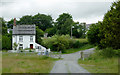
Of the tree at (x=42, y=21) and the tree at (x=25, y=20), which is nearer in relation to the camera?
the tree at (x=25, y=20)

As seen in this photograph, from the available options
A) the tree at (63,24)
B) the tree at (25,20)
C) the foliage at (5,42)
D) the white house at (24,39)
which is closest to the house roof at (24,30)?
the white house at (24,39)

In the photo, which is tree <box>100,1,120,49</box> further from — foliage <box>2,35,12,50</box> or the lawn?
foliage <box>2,35,12,50</box>

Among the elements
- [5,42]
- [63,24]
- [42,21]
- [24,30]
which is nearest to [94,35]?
[5,42]

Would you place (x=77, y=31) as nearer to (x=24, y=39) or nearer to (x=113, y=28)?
(x=24, y=39)

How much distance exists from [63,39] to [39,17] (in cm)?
5164

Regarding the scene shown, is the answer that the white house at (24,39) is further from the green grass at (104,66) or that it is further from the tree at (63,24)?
the green grass at (104,66)

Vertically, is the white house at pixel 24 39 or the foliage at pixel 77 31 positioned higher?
the foliage at pixel 77 31

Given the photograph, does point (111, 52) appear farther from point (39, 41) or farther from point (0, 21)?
point (0, 21)

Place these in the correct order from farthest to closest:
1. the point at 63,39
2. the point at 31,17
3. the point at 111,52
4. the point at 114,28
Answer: the point at 31,17 < the point at 63,39 < the point at 111,52 < the point at 114,28

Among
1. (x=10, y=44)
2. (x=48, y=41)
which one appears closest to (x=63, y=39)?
(x=48, y=41)

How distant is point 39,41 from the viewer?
6925 cm

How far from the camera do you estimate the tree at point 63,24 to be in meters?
83.8

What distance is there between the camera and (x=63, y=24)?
8838cm

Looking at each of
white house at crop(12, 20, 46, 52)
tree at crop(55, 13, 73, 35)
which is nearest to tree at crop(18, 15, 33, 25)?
tree at crop(55, 13, 73, 35)
